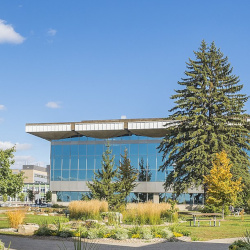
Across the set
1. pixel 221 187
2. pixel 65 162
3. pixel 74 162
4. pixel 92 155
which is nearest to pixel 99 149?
pixel 92 155

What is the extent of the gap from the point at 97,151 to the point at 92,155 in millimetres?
Result: 901

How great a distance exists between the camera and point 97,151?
5806cm

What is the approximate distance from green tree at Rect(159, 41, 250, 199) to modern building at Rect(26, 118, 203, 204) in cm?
1406

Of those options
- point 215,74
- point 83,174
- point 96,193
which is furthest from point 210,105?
point 83,174

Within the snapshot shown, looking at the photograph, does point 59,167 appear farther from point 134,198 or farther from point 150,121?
point 150,121

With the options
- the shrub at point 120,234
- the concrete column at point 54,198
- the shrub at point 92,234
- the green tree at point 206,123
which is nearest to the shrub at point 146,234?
the shrub at point 120,234

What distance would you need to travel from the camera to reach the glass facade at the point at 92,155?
56.0 metres

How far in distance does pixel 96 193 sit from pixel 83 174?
829 inches

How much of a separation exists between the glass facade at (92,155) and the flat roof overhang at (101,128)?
837 millimetres

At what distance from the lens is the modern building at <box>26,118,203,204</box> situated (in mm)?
55125

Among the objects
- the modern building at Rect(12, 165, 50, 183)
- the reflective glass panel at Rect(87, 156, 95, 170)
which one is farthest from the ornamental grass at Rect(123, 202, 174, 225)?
the modern building at Rect(12, 165, 50, 183)

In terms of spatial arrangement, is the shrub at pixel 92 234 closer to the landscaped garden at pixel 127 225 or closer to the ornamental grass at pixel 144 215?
the landscaped garden at pixel 127 225

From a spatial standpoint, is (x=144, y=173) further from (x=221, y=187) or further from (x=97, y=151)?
(x=221, y=187)

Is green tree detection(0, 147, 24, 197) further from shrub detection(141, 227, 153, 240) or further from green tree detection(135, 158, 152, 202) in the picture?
green tree detection(135, 158, 152, 202)
